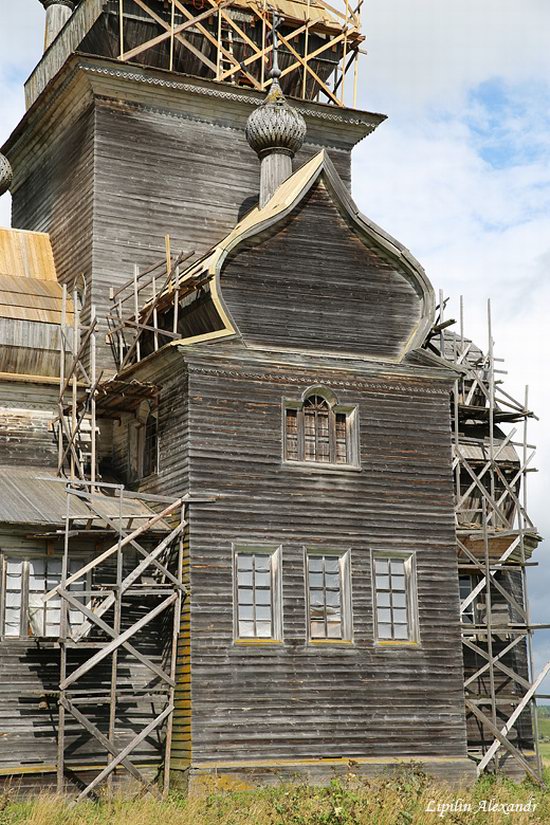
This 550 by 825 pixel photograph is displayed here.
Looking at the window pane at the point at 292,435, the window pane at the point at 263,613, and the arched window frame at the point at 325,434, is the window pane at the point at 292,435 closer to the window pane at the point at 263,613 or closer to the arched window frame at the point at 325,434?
the arched window frame at the point at 325,434

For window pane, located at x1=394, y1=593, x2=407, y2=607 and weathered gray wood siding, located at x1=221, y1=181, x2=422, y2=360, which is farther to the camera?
weathered gray wood siding, located at x1=221, y1=181, x2=422, y2=360

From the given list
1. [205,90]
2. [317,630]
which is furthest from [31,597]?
[205,90]

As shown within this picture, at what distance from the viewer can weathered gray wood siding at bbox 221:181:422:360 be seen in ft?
84.2

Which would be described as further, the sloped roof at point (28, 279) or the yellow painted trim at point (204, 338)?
the sloped roof at point (28, 279)

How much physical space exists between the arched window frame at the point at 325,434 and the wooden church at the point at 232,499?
0.15 ft

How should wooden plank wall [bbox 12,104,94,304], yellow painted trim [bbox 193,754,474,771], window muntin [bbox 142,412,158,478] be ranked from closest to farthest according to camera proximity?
yellow painted trim [bbox 193,754,474,771] < window muntin [bbox 142,412,158,478] < wooden plank wall [bbox 12,104,94,304]

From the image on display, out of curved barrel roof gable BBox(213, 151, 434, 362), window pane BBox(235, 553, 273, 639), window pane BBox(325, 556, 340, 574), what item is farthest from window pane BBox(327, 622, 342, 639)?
curved barrel roof gable BBox(213, 151, 434, 362)

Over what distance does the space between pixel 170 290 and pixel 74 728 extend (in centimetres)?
894

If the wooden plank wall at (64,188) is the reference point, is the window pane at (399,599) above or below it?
below

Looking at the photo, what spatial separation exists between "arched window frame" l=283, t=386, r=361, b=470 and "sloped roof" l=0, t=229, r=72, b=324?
6.48 m

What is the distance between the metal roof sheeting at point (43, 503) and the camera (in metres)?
23.7

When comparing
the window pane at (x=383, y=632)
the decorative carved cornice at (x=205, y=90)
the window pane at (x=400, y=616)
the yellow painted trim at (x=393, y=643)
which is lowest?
the yellow painted trim at (x=393, y=643)

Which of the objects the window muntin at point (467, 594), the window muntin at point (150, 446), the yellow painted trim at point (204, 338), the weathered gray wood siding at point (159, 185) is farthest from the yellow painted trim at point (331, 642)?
the weathered gray wood siding at point (159, 185)

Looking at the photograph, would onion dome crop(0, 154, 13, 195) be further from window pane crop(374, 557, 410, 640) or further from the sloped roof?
window pane crop(374, 557, 410, 640)
